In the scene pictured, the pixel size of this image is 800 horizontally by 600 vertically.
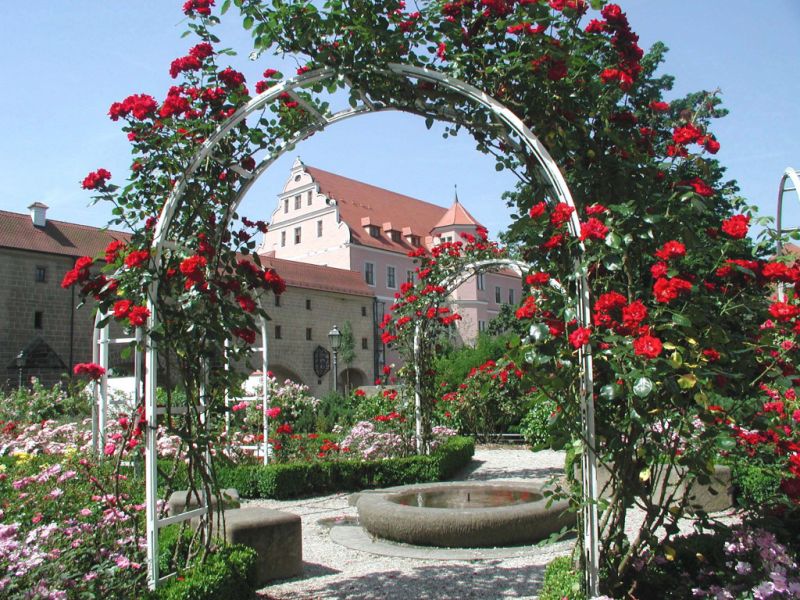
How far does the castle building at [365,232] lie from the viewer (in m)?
36.1

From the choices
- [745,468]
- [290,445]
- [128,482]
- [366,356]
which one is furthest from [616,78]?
[366,356]

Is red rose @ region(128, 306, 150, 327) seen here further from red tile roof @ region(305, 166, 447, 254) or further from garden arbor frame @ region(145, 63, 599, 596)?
red tile roof @ region(305, 166, 447, 254)

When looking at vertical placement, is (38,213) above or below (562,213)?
above

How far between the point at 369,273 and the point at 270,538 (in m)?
31.9

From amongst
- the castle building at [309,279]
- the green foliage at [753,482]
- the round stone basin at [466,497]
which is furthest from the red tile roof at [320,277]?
the green foliage at [753,482]

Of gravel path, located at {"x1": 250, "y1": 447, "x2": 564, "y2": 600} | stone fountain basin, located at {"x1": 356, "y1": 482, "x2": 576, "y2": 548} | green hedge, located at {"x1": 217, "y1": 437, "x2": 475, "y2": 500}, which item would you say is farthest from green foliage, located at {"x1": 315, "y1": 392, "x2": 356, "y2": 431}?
gravel path, located at {"x1": 250, "y1": 447, "x2": 564, "y2": 600}

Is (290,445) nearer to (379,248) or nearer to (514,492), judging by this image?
(514,492)

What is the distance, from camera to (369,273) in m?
36.5

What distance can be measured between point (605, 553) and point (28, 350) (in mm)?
23059

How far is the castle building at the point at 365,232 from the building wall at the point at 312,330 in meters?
1.45

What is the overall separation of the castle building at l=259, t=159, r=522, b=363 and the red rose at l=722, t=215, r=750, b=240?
30.1 metres

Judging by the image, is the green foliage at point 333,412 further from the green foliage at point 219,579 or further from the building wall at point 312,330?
the building wall at point 312,330

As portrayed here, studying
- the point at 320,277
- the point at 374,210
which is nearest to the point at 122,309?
the point at 320,277

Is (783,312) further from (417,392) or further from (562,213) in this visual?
(417,392)
